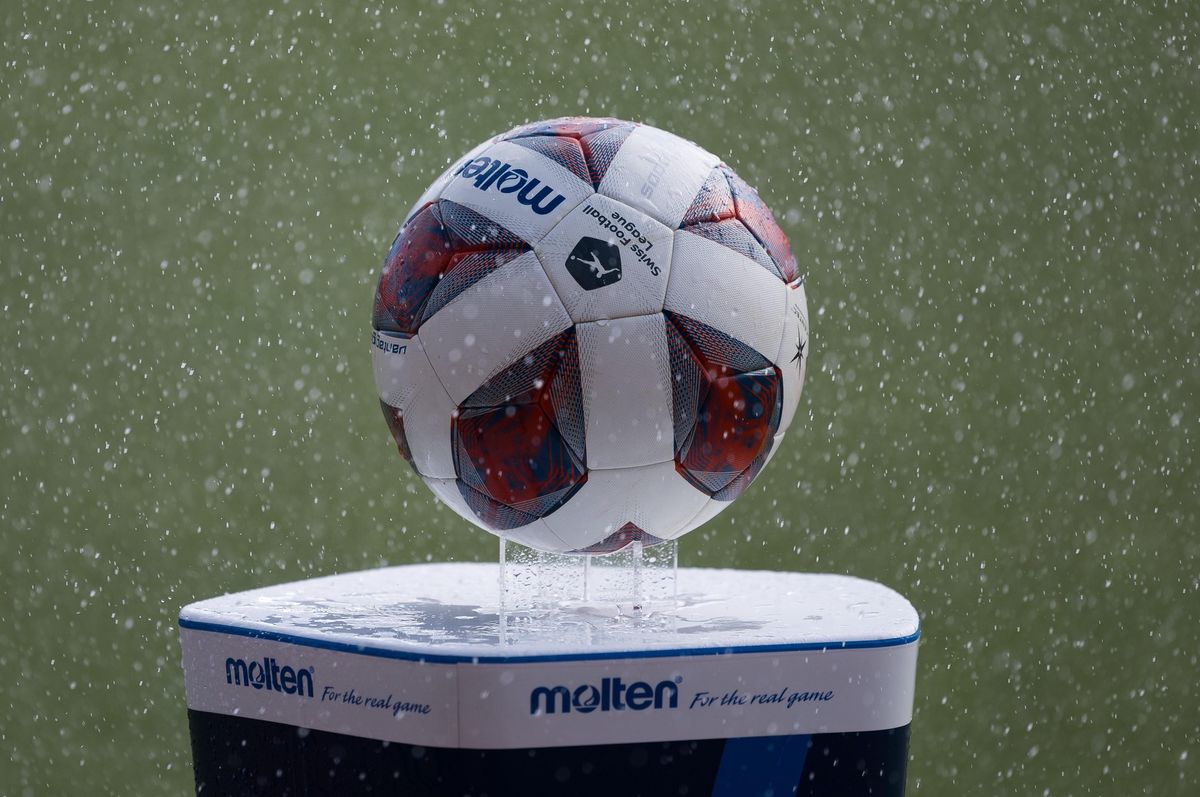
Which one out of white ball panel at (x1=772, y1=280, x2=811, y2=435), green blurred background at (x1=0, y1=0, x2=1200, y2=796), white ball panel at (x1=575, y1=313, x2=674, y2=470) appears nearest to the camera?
white ball panel at (x1=575, y1=313, x2=674, y2=470)

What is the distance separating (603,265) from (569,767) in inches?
23.4

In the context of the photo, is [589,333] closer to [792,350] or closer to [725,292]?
[725,292]

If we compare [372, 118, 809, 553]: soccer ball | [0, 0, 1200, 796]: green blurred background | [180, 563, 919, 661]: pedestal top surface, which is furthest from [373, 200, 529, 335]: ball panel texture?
[0, 0, 1200, 796]: green blurred background

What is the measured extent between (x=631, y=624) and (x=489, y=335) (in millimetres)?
447

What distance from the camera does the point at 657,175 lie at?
1709 millimetres

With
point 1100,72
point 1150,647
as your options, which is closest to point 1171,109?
point 1100,72

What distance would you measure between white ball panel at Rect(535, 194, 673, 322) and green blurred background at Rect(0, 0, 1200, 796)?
1.70 meters

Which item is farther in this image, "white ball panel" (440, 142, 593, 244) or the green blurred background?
the green blurred background

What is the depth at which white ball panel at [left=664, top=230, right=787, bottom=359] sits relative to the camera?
1653 mm

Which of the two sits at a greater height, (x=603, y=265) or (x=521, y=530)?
Answer: (x=603, y=265)

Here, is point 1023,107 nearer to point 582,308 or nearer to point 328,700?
point 582,308

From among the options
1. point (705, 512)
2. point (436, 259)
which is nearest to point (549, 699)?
point (705, 512)

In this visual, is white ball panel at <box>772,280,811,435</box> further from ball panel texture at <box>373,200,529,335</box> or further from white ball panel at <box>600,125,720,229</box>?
ball panel texture at <box>373,200,529,335</box>

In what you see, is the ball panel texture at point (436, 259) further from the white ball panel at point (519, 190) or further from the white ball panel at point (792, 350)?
the white ball panel at point (792, 350)
